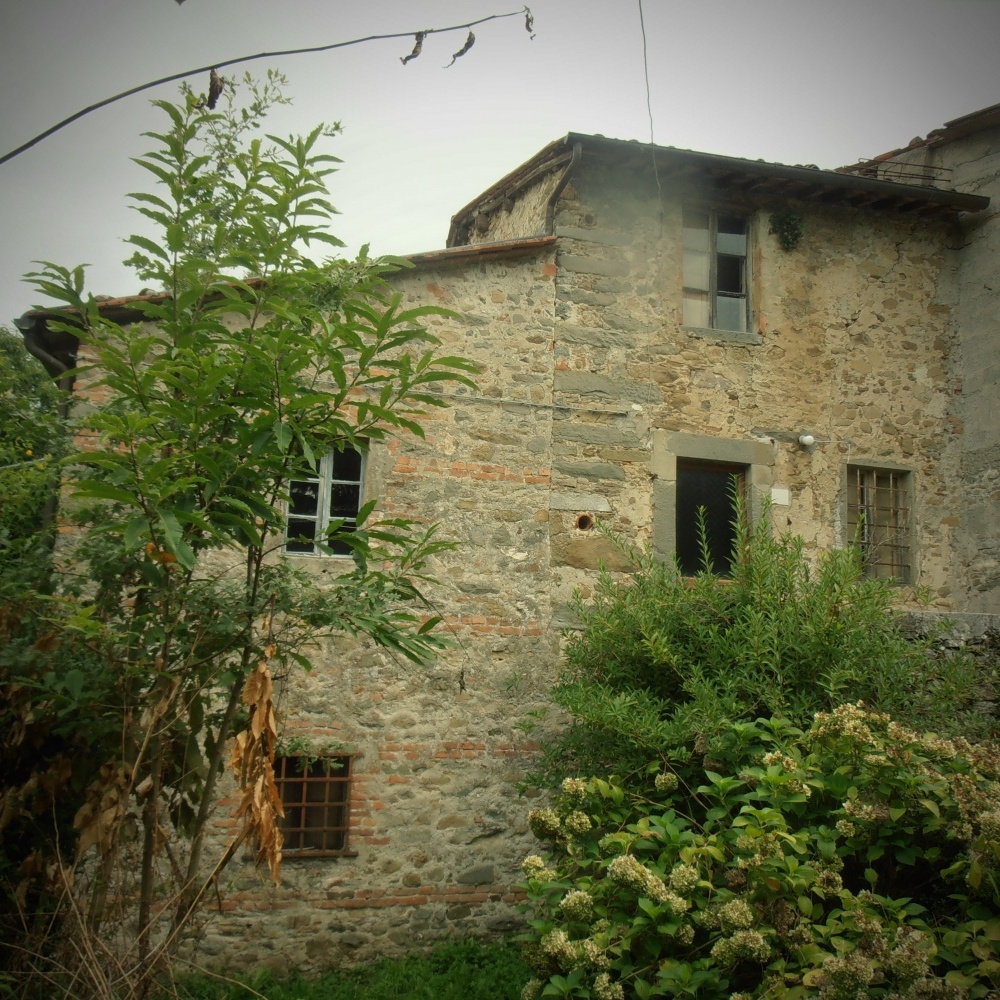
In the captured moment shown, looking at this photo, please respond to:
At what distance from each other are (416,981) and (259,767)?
3.81 metres

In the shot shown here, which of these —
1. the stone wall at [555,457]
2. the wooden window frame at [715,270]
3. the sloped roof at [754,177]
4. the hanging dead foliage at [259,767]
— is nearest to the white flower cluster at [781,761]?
the hanging dead foliage at [259,767]

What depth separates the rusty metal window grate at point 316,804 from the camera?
23.5 feet

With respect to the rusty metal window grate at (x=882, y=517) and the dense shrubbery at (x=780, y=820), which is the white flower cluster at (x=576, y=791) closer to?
the dense shrubbery at (x=780, y=820)

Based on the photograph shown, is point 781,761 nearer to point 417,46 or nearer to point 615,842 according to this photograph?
point 615,842

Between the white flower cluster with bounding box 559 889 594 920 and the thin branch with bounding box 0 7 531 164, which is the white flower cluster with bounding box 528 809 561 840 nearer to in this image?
the white flower cluster with bounding box 559 889 594 920

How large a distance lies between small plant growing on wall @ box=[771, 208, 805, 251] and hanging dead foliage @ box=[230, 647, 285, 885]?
724cm

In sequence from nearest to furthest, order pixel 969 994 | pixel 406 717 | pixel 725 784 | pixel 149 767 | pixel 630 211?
pixel 969 994, pixel 149 767, pixel 725 784, pixel 406 717, pixel 630 211

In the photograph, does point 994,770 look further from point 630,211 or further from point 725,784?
point 630,211

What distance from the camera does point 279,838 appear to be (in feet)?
12.3

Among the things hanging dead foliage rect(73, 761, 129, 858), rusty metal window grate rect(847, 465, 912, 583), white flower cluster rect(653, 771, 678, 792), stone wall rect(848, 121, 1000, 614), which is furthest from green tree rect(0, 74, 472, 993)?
stone wall rect(848, 121, 1000, 614)

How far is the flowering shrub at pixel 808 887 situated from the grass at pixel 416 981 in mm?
2028

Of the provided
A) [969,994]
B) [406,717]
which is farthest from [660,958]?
[406,717]

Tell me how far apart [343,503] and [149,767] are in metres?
3.84

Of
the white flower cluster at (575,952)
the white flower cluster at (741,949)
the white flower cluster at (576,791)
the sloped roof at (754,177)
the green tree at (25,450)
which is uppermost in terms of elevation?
the sloped roof at (754,177)
